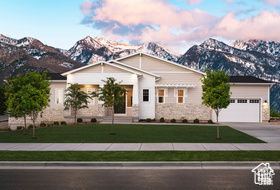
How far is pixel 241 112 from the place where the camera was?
1122 inches

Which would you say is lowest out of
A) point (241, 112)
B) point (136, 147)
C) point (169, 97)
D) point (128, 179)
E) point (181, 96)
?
point (128, 179)

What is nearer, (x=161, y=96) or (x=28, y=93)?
(x=28, y=93)

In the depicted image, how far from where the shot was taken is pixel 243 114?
2848cm

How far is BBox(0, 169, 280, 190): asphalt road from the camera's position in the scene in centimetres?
711

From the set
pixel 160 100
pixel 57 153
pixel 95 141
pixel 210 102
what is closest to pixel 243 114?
pixel 160 100

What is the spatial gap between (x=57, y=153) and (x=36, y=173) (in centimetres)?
253

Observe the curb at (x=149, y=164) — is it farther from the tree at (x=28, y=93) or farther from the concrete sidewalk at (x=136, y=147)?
the tree at (x=28, y=93)

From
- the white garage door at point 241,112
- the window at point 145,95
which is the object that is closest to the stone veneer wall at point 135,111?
the window at point 145,95

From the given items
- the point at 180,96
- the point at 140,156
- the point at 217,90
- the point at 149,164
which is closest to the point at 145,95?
the point at 180,96

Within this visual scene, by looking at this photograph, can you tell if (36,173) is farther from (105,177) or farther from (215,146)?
→ (215,146)

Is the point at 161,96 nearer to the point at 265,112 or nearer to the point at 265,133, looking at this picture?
the point at 265,112

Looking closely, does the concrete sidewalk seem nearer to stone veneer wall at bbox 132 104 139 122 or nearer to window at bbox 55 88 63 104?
stone veneer wall at bbox 132 104 139 122

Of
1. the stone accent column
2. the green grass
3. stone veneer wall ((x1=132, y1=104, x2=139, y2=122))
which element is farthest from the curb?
the stone accent column

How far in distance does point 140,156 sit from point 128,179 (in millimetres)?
2609
